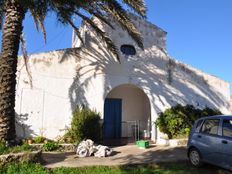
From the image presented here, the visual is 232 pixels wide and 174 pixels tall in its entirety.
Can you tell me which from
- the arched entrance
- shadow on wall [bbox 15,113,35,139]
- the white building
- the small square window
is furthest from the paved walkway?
the small square window

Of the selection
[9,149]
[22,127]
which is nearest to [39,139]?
[22,127]

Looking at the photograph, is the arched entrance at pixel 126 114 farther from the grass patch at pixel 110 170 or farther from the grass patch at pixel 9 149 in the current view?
the grass patch at pixel 9 149

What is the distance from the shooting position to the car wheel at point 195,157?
26.1ft

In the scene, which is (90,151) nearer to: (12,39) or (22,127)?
(22,127)

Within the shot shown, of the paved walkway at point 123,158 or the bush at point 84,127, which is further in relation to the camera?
the bush at point 84,127

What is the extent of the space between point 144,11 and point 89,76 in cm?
432

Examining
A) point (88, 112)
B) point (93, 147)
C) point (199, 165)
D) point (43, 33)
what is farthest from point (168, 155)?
point (43, 33)

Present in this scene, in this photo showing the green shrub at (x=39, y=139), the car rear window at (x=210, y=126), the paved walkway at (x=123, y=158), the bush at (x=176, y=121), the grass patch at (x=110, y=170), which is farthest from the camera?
the bush at (x=176, y=121)

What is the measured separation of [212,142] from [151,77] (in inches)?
280

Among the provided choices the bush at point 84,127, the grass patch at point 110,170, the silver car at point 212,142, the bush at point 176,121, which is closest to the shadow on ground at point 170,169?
the grass patch at point 110,170

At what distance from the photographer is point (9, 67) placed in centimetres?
859

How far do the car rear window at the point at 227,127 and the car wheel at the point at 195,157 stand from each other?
1.23 m

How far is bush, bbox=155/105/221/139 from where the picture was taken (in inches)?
518

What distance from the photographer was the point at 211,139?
7.45 m
